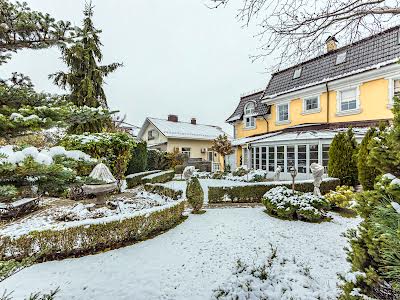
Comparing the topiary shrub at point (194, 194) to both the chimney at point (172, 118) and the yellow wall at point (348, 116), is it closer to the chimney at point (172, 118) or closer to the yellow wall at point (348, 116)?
the yellow wall at point (348, 116)

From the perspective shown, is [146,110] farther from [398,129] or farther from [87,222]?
[398,129]

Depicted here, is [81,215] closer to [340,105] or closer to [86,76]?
[86,76]

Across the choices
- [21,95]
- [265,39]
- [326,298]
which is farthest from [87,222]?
[265,39]

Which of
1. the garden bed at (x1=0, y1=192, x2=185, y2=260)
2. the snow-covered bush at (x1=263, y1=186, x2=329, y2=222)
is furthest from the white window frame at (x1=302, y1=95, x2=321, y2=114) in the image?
the garden bed at (x1=0, y1=192, x2=185, y2=260)

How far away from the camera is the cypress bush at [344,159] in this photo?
10.6 m

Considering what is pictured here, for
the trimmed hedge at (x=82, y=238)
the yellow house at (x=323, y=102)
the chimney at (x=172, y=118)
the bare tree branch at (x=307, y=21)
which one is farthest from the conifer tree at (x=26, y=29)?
the chimney at (x=172, y=118)

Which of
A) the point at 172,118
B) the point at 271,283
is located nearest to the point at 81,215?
the point at 271,283

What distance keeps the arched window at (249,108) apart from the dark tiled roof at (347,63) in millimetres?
1727

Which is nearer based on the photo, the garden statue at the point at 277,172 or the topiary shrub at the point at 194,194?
the topiary shrub at the point at 194,194

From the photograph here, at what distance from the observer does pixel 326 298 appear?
357cm

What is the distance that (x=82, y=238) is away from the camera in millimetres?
5156

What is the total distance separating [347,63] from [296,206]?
11950mm

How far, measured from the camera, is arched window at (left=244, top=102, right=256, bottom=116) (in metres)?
20.7

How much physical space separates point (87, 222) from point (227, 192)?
608 centimetres
